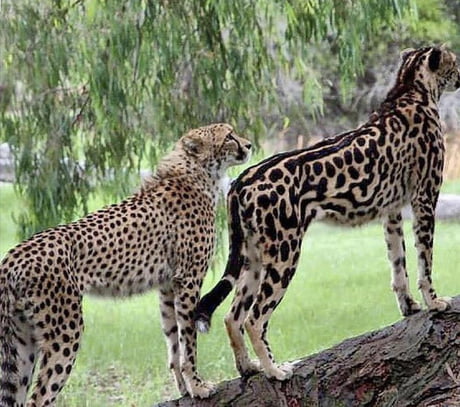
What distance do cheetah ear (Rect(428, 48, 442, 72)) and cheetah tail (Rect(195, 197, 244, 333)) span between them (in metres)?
0.62

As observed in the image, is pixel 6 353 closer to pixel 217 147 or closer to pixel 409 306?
pixel 217 147

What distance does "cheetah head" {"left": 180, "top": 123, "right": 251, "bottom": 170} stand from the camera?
278 centimetres

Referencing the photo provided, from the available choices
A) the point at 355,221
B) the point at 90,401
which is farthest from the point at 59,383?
the point at 90,401

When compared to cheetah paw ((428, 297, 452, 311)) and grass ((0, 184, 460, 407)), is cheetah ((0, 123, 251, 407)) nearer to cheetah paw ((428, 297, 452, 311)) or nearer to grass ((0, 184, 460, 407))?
cheetah paw ((428, 297, 452, 311))

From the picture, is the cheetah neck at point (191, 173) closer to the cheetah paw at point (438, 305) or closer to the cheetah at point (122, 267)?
the cheetah at point (122, 267)

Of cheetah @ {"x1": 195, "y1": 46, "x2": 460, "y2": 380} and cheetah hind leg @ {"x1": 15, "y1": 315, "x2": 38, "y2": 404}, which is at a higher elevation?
cheetah @ {"x1": 195, "y1": 46, "x2": 460, "y2": 380}

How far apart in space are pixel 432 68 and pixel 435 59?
0.08 feet

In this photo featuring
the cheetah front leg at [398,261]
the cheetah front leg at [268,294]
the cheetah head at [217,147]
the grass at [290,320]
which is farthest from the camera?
the grass at [290,320]

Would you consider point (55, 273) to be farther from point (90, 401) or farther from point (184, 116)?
point (184, 116)

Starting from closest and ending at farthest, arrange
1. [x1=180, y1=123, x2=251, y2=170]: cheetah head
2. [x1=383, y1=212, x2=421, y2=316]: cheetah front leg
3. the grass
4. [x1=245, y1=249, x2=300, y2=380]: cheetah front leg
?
[x1=245, y1=249, x2=300, y2=380]: cheetah front leg → [x1=383, y1=212, x2=421, y2=316]: cheetah front leg → [x1=180, y1=123, x2=251, y2=170]: cheetah head → the grass

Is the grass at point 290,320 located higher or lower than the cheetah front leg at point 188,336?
lower

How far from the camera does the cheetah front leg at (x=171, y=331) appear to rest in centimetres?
270

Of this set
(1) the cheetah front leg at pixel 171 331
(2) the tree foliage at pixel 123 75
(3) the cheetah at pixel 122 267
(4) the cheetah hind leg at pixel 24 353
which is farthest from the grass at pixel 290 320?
(4) the cheetah hind leg at pixel 24 353

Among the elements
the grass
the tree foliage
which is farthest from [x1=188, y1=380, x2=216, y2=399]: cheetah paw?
the tree foliage
